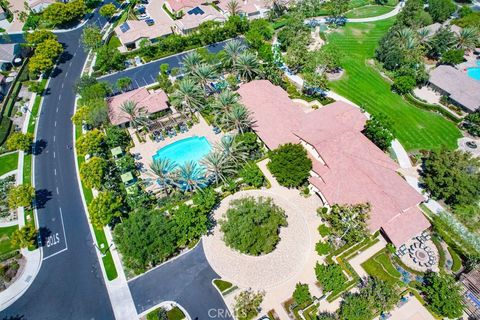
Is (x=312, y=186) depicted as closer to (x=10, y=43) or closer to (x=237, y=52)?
(x=237, y=52)

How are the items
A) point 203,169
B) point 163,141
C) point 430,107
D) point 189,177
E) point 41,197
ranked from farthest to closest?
point 430,107 → point 163,141 → point 203,169 → point 41,197 → point 189,177

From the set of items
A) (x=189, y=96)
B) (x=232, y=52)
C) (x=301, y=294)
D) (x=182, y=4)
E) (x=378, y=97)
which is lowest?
(x=301, y=294)

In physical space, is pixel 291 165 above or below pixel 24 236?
below

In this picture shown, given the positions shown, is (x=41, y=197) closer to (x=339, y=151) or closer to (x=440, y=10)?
(x=339, y=151)

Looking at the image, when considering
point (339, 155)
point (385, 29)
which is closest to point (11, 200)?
point (339, 155)

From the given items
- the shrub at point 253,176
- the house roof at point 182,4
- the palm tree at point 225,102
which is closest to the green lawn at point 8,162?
the palm tree at point 225,102

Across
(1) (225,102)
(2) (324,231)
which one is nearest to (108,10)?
(1) (225,102)

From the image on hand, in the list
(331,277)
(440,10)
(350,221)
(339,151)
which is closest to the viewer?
(331,277)
